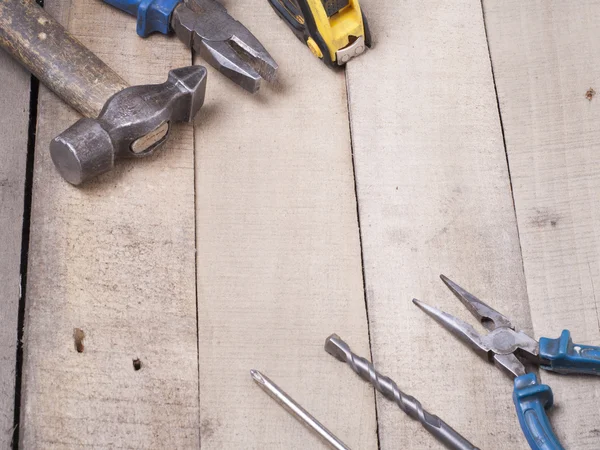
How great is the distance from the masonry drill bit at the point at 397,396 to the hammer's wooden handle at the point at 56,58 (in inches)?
17.4

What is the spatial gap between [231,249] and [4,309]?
293 millimetres

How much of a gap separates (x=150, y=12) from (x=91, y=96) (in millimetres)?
167

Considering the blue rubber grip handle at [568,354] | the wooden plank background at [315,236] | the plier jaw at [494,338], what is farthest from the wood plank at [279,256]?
→ the blue rubber grip handle at [568,354]

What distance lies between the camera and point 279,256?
1.27 m

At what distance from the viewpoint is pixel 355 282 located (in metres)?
1.26

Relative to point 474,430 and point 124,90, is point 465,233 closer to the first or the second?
point 474,430

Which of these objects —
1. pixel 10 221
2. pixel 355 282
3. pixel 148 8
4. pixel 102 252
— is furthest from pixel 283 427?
pixel 148 8

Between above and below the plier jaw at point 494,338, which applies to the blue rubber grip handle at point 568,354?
above

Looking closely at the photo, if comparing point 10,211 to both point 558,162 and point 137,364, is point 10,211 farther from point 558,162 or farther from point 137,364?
point 558,162

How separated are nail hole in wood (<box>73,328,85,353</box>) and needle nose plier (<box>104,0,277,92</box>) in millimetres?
403

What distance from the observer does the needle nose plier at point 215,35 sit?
1340mm

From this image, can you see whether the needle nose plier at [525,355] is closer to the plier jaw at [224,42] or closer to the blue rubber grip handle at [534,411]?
the blue rubber grip handle at [534,411]

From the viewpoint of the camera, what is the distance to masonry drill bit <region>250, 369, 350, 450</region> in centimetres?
115

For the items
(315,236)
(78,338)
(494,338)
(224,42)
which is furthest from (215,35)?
(494,338)
